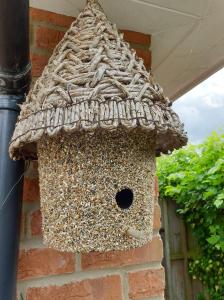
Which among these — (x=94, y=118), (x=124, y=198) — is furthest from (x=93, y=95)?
(x=124, y=198)

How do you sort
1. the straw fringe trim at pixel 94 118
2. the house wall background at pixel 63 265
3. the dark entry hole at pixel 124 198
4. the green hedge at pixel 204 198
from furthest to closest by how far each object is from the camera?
the green hedge at pixel 204 198 → the house wall background at pixel 63 265 → the dark entry hole at pixel 124 198 → the straw fringe trim at pixel 94 118

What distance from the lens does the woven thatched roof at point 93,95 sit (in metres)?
0.52

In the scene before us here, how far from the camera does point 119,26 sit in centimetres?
94

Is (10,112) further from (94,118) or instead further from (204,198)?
(204,198)

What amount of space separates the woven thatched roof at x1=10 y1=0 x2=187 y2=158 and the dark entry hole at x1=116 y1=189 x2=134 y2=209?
0.12 meters

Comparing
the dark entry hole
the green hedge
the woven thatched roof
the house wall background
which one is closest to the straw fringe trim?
the woven thatched roof

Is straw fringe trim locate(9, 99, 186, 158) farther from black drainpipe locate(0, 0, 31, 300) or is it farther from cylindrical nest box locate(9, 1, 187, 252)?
black drainpipe locate(0, 0, 31, 300)

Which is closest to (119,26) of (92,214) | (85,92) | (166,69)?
(166,69)

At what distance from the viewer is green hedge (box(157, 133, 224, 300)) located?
2240mm

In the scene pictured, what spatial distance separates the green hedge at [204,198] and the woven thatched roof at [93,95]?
1.61 m

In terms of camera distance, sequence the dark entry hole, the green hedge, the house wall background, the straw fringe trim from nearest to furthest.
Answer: the straw fringe trim
the dark entry hole
the house wall background
the green hedge

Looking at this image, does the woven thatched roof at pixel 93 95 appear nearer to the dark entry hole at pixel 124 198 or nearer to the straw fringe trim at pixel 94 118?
the straw fringe trim at pixel 94 118

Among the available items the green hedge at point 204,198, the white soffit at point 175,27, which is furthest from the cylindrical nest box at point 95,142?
the green hedge at point 204,198

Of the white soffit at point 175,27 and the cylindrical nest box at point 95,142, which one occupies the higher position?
the white soffit at point 175,27
